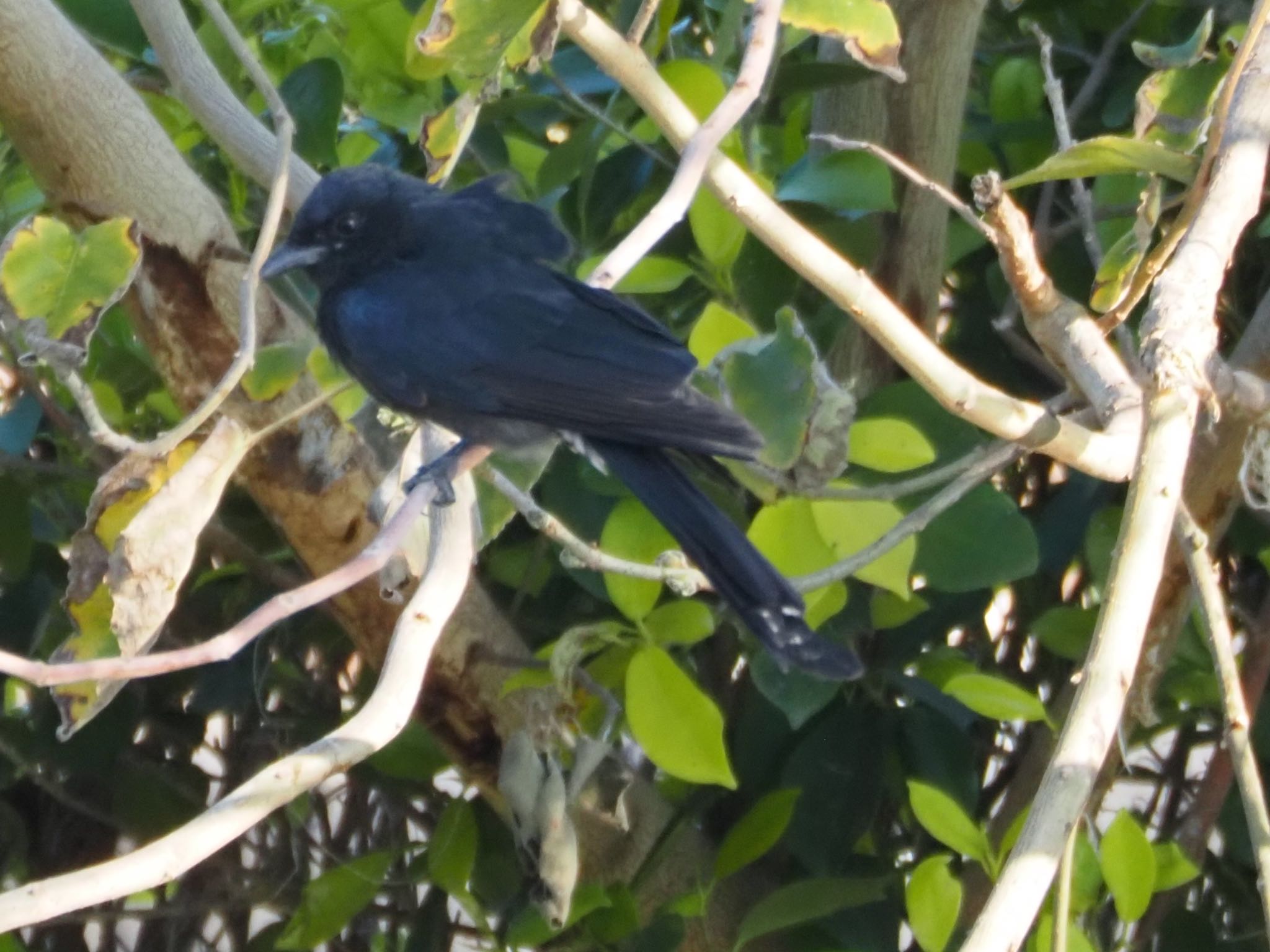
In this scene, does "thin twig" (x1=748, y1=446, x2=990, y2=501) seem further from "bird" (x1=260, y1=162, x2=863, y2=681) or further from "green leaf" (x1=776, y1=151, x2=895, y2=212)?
"green leaf" (x1=776, y1=151, x2=895, y2=212)

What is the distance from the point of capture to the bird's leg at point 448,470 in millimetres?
1277

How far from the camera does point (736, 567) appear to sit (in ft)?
4.01

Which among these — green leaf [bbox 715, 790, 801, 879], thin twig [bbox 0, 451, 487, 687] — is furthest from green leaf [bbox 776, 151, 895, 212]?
thin twig [bbox 0, 451, 487, 687]

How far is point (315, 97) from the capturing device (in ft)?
5.28

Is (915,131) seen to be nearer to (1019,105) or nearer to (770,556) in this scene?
(1019,105)

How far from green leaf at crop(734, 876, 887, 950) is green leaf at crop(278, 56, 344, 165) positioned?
946mm

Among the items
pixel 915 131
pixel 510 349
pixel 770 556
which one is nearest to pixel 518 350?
pixel 510 349

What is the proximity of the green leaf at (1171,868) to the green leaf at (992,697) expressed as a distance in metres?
0.18

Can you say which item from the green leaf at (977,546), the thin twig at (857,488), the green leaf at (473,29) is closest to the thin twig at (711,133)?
the green leaf at (473,29)

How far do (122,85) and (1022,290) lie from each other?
86cm

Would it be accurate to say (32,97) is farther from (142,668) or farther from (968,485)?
(968,485)

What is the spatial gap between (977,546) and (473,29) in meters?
0.69

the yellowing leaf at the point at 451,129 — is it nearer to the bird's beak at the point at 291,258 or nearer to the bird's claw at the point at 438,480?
the bird's claw at the point at 438,480

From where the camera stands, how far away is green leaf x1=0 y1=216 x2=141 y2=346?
105cm
